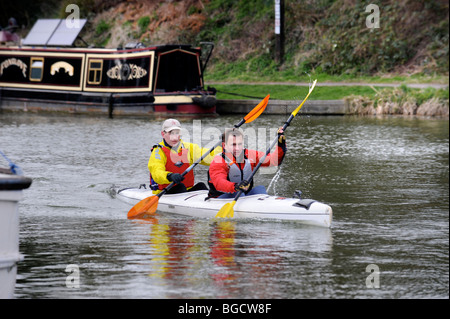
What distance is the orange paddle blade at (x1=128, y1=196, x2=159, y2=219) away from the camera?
35.2 feet

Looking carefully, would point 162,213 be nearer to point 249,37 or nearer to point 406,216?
point 406,216

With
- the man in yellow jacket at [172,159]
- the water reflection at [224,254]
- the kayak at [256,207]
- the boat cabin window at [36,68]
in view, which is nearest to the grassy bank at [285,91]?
the boat cabin window at [36,68]

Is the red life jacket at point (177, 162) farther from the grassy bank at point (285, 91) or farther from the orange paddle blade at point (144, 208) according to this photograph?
the grassy bank at point (285, 91)

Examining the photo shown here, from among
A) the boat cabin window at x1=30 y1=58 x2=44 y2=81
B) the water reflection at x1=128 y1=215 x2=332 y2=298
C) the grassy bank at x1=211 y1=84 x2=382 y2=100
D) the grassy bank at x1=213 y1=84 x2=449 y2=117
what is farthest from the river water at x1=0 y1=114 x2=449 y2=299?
the boat cabin window at x1=30 y1=58 x2=44 y2=81

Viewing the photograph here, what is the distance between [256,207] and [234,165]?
623 millimetres

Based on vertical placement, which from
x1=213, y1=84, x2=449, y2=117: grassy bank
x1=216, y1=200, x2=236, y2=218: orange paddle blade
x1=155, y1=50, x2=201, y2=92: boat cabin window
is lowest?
x1=216, y1=200, x2=236, y2=218: orange paddle blade

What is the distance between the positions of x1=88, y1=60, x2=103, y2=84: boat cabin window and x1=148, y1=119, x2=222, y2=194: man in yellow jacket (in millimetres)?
13761

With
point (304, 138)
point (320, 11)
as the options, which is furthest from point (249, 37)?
point (304, 138)

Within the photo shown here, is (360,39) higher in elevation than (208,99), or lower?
higher

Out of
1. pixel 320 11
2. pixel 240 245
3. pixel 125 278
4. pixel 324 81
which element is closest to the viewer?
pixel 125 278

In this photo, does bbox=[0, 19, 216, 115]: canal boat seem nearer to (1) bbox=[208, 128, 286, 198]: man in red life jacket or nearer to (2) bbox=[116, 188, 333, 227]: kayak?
(2) bbox=[116, 188, 333, 227]: kayak

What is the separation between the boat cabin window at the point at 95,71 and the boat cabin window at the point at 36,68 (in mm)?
1994

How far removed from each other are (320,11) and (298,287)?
21.6 m
